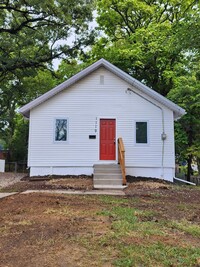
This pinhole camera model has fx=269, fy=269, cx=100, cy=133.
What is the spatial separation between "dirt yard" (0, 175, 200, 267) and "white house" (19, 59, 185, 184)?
5.59 metres

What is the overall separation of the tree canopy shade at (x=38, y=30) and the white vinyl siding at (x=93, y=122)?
4.65 metres

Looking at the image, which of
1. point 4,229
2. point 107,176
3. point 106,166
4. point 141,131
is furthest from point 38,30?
point 4,229

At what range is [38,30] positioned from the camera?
53.6 ft

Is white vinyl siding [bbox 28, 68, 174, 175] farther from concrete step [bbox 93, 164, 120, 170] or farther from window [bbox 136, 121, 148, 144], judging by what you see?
concrete step [bbox 93, 164, 120, 170]

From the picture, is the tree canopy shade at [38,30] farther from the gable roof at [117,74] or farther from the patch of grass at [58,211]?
the patch of grass at [58,211]

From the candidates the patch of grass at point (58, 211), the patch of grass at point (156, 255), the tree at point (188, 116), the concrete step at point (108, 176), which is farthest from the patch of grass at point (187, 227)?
the tree at point (188, 116)

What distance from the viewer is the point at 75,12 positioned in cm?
1545

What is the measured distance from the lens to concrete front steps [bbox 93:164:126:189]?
9.54m

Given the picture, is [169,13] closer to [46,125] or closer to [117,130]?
[117,130]

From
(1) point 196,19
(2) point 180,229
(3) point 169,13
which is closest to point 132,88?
(1) point 196,19

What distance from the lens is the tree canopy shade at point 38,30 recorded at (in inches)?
545

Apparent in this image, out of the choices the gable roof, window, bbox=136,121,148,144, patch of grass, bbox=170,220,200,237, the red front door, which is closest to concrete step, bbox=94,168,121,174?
the red front door

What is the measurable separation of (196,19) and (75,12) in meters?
7.92

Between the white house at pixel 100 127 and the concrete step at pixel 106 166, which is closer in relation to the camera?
the concrete step at pixel 106 166
